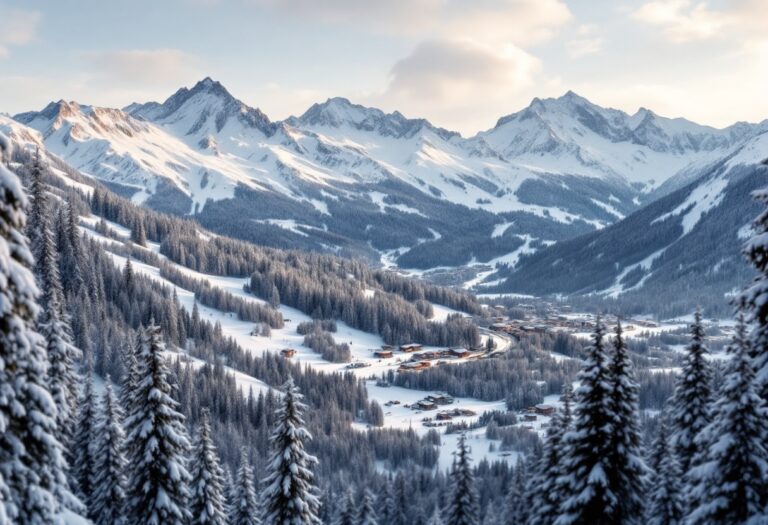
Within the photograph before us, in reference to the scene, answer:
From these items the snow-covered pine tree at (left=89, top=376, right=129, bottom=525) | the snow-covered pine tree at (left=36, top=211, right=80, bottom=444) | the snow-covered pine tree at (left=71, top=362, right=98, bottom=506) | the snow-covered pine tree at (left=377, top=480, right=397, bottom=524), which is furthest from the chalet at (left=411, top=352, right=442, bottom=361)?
the snow-covered pine tree at (left=89, top=376, right=129, bottom=525)

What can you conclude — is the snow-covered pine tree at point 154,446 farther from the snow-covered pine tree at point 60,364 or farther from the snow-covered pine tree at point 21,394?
the snow-covered pine tree at point 21,394

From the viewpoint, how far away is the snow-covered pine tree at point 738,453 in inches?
946

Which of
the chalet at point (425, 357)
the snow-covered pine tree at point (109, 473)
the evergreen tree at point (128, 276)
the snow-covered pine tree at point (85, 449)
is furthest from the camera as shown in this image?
the chalet at point (425, 357)

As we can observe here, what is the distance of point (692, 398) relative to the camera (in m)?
36.2

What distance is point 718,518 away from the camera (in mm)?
24562

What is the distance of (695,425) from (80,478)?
4011 cm

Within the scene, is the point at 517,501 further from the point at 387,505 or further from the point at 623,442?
the point at 623,442

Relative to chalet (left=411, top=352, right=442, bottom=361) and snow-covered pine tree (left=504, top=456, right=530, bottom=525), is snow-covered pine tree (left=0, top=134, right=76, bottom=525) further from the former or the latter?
chalet (left=411, top=352, right=442, bottom=361)

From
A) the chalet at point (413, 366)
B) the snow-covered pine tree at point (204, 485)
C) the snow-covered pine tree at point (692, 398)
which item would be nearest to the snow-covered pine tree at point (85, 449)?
the snow-covered pine tree at point (204, 485)

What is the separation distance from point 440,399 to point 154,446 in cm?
13112

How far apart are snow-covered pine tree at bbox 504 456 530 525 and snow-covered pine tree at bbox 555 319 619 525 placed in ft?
73.2

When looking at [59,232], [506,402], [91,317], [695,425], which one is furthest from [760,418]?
[506,402]

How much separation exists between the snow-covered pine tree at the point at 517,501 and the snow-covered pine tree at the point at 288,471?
2206 cm

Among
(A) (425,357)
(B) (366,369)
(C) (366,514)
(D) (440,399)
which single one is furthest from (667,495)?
(A) (425,357)
